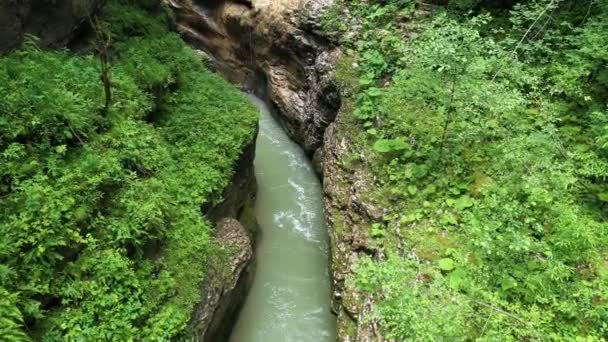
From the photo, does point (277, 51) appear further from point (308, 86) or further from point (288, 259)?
point (288, 259)

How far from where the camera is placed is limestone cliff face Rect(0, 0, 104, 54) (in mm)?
7273

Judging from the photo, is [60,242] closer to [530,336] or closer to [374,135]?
[530,336]

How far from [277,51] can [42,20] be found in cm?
727

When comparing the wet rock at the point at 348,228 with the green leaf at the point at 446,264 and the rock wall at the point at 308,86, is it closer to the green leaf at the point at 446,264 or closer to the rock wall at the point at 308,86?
the rock wall at the point at 308,86

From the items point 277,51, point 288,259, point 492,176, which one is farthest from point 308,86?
point 492,176

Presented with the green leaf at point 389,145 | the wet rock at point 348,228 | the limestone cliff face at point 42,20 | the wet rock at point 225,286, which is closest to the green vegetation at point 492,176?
the green leaf at point 389,145

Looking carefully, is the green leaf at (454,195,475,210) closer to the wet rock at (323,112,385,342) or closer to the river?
the wet rock at (323,112,385,342)

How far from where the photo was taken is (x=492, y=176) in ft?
23.3

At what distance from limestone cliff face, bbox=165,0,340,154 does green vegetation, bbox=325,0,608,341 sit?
5.37ft

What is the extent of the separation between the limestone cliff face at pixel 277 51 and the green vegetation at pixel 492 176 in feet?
5.37

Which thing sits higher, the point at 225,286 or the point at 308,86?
the point at 308,86

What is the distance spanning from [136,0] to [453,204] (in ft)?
29.0

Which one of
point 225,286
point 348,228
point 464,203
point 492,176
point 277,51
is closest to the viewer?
point 464,203

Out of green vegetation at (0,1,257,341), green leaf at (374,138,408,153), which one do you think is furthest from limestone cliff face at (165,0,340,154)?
green vegetation at (0,1,257,341)
